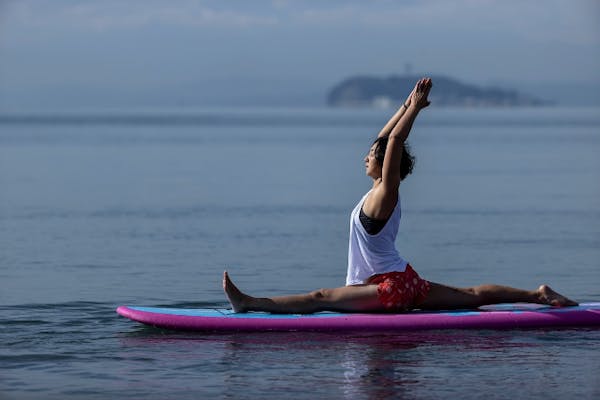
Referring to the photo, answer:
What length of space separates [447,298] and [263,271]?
13.6 feet

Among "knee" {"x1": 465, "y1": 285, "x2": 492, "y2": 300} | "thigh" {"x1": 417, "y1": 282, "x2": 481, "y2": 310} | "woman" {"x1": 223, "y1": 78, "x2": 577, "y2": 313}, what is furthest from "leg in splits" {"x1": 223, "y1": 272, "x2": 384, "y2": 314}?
"knee" {"x1": 465, "y1": 285, "x2": 492, "y2": 300}

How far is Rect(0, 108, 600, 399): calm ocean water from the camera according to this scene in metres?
7.78

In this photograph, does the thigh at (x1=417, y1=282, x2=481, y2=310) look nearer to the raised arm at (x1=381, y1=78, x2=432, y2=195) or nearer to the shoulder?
the shoulder

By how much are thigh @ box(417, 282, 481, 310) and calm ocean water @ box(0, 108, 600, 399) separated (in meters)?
0.29

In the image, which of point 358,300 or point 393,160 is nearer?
point 393,160

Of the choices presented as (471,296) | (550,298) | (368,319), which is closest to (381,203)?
(368,319)

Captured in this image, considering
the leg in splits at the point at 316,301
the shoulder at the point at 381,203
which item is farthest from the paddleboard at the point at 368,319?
the shoulder at the point at 381,203

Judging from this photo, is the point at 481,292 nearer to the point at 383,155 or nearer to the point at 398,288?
the point at 398,288

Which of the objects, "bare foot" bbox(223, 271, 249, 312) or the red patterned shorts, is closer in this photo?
the red patterned shorts

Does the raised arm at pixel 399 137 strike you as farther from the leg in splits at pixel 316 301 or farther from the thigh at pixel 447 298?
the thigh at pixel 447 298

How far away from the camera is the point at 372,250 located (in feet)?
29.0

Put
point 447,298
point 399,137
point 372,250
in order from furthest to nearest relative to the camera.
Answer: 1. point 447,298
2. point 372,250
3. point 399,137

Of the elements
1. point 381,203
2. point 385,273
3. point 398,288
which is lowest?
point 398,288

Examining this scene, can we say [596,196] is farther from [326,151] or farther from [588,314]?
[326,151]
